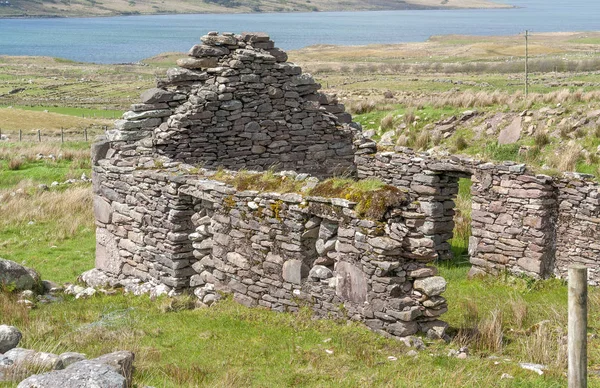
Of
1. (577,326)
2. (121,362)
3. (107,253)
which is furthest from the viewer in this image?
(107,253)

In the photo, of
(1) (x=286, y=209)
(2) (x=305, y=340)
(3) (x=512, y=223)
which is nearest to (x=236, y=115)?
(1) (x=286, y=209)

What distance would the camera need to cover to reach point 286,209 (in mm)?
11508

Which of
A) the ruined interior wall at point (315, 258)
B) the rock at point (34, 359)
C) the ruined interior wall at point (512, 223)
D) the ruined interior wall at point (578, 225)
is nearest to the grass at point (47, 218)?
the ruined interior wall at point (315, 258)

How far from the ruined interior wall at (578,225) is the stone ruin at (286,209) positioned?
3 centimetres

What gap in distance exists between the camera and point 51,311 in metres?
12.4

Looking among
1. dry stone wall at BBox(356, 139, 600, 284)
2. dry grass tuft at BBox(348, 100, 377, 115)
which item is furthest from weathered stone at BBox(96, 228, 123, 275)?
dry grass tuft at BBox(348, 100, 377, 115)

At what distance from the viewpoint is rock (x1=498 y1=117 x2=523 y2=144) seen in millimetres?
25422

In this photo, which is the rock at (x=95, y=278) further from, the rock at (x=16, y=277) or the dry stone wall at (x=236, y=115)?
the dry stone wall at (x=236, y=115)

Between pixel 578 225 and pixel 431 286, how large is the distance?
5.22 metres

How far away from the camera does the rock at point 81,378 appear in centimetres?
705

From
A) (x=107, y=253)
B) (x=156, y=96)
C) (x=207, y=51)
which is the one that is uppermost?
(x=207, y=51)

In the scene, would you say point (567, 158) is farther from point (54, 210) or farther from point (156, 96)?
point (54, 210)

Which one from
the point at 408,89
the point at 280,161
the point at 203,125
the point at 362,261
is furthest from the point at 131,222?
the point at 408,89

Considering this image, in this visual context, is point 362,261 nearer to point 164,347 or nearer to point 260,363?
point 260,363
